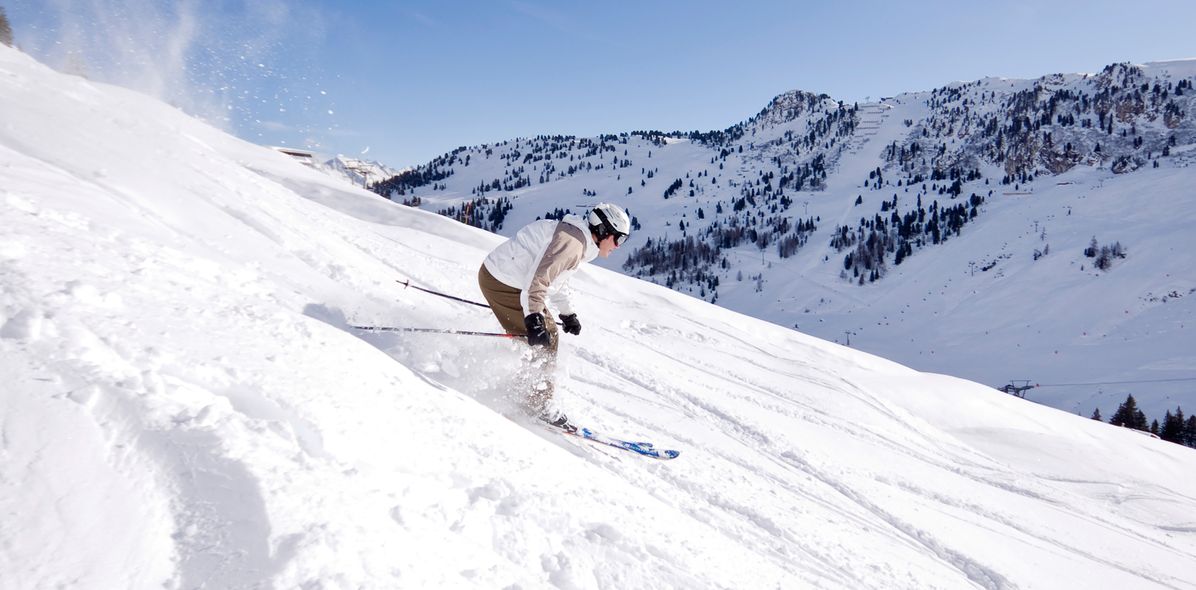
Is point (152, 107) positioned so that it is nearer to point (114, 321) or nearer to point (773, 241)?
point (114, 321)

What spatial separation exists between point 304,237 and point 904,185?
164 m

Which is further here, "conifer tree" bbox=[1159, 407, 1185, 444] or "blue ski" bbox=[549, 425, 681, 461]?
"conifer tree" bbox=[1159, 407, 1185, 444]

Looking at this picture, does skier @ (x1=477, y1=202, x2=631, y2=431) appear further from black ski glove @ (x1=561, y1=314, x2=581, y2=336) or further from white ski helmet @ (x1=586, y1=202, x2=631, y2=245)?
black ski glove @ (x1=561, y1=314, x2=581, y2=336)

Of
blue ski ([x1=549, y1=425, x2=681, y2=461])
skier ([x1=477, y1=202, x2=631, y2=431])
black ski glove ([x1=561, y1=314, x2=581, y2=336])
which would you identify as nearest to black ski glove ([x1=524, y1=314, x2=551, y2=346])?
skier ([x1=477, y1=202, x2=631, y2=431])

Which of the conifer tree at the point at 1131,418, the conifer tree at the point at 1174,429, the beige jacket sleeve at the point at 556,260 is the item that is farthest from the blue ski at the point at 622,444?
the conifer tree at the point at 1174,429

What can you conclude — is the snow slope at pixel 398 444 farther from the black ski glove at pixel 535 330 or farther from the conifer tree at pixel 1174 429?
the conifer tree at pixel 1174 429

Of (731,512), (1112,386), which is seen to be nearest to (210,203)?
(731,512)

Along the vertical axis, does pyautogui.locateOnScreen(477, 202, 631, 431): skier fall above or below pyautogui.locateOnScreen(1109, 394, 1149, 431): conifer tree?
above

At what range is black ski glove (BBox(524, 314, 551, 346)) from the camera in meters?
5.48

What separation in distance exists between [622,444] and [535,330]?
1463 millimetres

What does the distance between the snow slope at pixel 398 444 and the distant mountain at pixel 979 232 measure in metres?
60.0

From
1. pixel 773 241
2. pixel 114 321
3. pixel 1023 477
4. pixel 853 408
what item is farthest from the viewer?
pixel 773 241

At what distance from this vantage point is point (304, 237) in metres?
9.85

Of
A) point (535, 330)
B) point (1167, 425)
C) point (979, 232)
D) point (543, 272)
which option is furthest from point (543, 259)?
point (979, 232)
